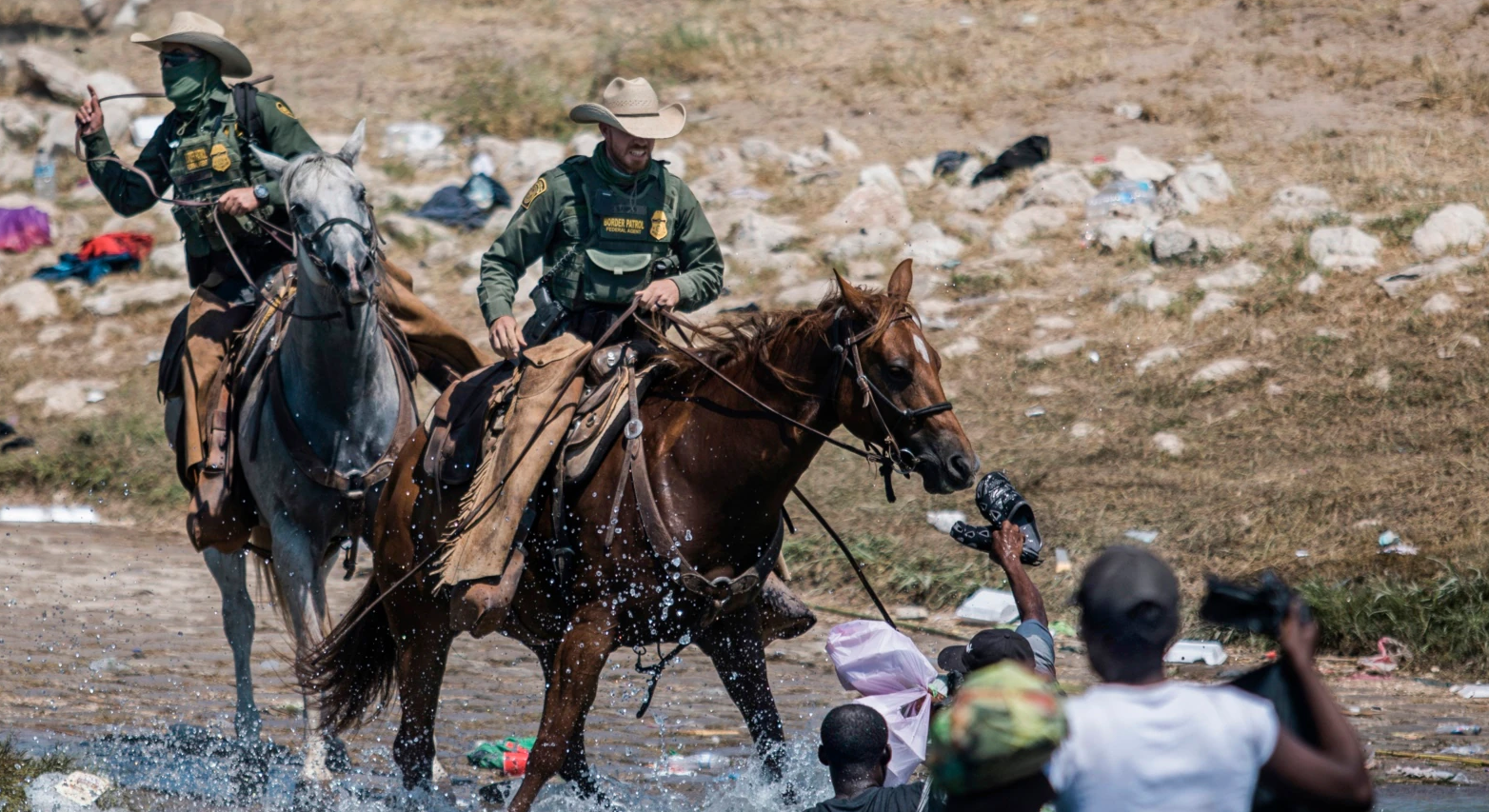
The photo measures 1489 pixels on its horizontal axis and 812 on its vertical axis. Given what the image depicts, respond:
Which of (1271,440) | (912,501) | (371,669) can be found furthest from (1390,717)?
(371,669)

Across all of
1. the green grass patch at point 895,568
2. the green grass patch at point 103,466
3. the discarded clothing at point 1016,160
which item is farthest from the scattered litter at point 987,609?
the discarded clothing at point 1016,160

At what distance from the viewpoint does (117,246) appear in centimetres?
1459

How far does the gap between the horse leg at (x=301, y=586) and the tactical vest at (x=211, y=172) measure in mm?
1446

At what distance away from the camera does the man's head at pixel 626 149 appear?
232 inches

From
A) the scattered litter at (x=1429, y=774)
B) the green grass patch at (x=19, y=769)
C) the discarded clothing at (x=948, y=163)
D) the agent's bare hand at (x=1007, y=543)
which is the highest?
the agent's bare hand at (x=1007, y=543)

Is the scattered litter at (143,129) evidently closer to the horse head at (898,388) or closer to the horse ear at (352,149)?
the horse ear at (352,149)

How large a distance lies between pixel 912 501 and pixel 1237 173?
5023 mm

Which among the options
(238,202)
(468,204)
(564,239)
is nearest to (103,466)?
(468,204)

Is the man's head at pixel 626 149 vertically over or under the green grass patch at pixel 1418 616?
over

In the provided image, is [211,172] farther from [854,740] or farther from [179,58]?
[854,740]

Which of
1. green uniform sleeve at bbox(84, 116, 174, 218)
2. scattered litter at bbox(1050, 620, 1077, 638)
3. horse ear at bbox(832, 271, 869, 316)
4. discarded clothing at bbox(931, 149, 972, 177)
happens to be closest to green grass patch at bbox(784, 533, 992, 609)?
scattered litter at bbox(1050, 620, 1077, 638)

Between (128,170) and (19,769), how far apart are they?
2.85 meters

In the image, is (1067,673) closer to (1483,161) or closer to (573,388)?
(573,388)

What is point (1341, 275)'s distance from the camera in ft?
36.2
